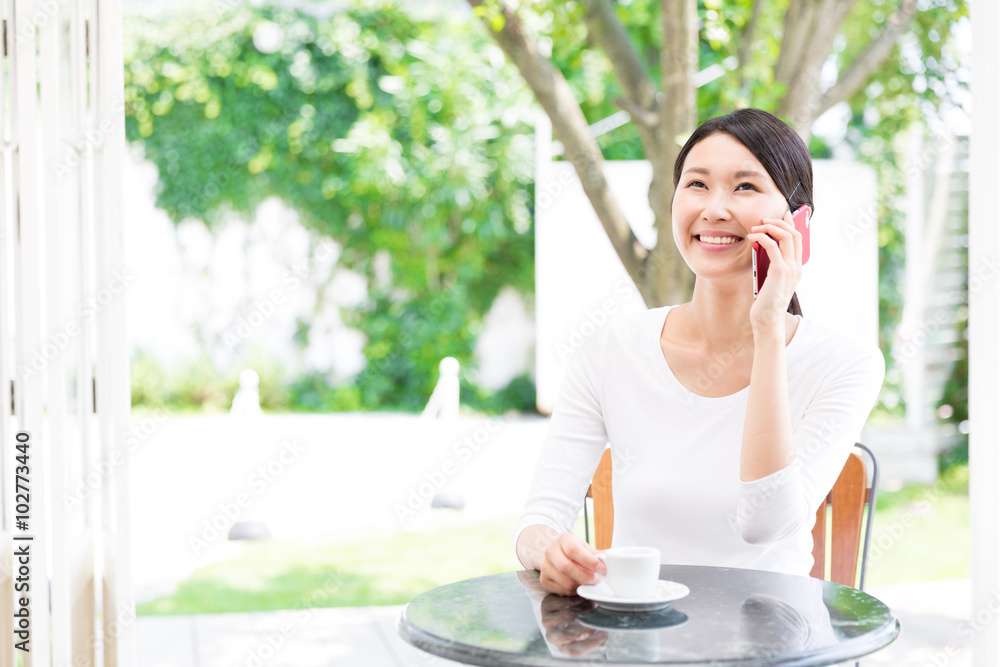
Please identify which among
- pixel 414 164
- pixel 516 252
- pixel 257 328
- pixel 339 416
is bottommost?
pixel 339 416

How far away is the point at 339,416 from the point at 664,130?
6.18 metres

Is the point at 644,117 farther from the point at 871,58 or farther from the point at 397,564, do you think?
the point at 397,564

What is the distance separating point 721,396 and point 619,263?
550 cm

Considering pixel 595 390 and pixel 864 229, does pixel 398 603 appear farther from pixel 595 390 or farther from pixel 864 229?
pixel 864 229

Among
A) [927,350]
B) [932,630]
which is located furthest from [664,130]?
[927,350]

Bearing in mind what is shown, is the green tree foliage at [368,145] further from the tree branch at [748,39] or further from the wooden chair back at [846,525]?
the wooden chair back at [846,525]

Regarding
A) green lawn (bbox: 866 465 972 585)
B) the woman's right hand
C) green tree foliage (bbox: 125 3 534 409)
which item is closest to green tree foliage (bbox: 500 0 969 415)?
green tree foliage (bbox: 125 3 534 409)

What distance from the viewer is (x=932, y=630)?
3.41 m

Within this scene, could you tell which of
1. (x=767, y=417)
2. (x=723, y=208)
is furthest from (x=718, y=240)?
(x=767, y=417)

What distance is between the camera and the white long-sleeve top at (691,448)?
153 cm

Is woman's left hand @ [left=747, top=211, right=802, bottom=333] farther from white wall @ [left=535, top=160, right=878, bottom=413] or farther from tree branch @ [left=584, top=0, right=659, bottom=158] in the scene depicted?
white wall @ [left=535, top=160, right=878, bottom=413]

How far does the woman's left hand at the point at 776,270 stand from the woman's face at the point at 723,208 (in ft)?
0.24

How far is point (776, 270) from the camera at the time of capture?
1.45 m

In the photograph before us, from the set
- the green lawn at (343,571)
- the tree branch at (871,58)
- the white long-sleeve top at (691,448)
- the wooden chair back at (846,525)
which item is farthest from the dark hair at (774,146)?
the green lawn at (343,571)
